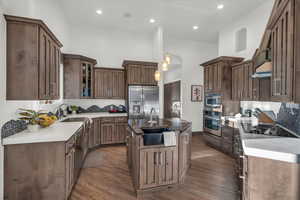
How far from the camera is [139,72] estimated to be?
180 inches

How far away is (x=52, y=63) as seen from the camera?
2361 millimetres

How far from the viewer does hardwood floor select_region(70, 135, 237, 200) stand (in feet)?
7.12

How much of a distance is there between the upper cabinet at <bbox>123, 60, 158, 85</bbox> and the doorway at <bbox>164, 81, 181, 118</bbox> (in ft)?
7.07

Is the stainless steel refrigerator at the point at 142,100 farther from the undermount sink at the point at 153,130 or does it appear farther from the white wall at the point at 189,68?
the undermount sink at the point at 153,130

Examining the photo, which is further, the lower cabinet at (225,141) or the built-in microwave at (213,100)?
the built-in microwave at (213,100)

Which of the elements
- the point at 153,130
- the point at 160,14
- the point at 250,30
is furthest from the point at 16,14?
the point at 250,30

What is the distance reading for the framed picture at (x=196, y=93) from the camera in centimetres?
589

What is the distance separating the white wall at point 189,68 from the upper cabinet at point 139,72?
1.57 meters

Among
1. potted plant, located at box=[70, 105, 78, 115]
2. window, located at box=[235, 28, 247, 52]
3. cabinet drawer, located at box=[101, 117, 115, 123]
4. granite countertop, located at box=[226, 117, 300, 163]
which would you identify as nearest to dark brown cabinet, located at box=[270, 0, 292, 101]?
granite countertop, located at box=[226, 117, 300, 163]

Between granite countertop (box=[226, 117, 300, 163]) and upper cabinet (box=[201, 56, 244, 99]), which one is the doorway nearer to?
upper cabinet (box=[201, 56, 244, 99])

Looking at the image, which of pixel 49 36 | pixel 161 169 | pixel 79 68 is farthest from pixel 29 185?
pixel 79 68

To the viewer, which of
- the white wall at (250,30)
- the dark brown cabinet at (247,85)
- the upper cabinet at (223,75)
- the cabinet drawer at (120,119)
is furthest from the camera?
the cabinet drawer at (120,119)

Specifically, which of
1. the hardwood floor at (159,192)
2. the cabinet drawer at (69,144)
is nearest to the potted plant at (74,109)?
the hardwood floor at (159,192)

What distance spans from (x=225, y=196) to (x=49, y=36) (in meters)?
3.61
